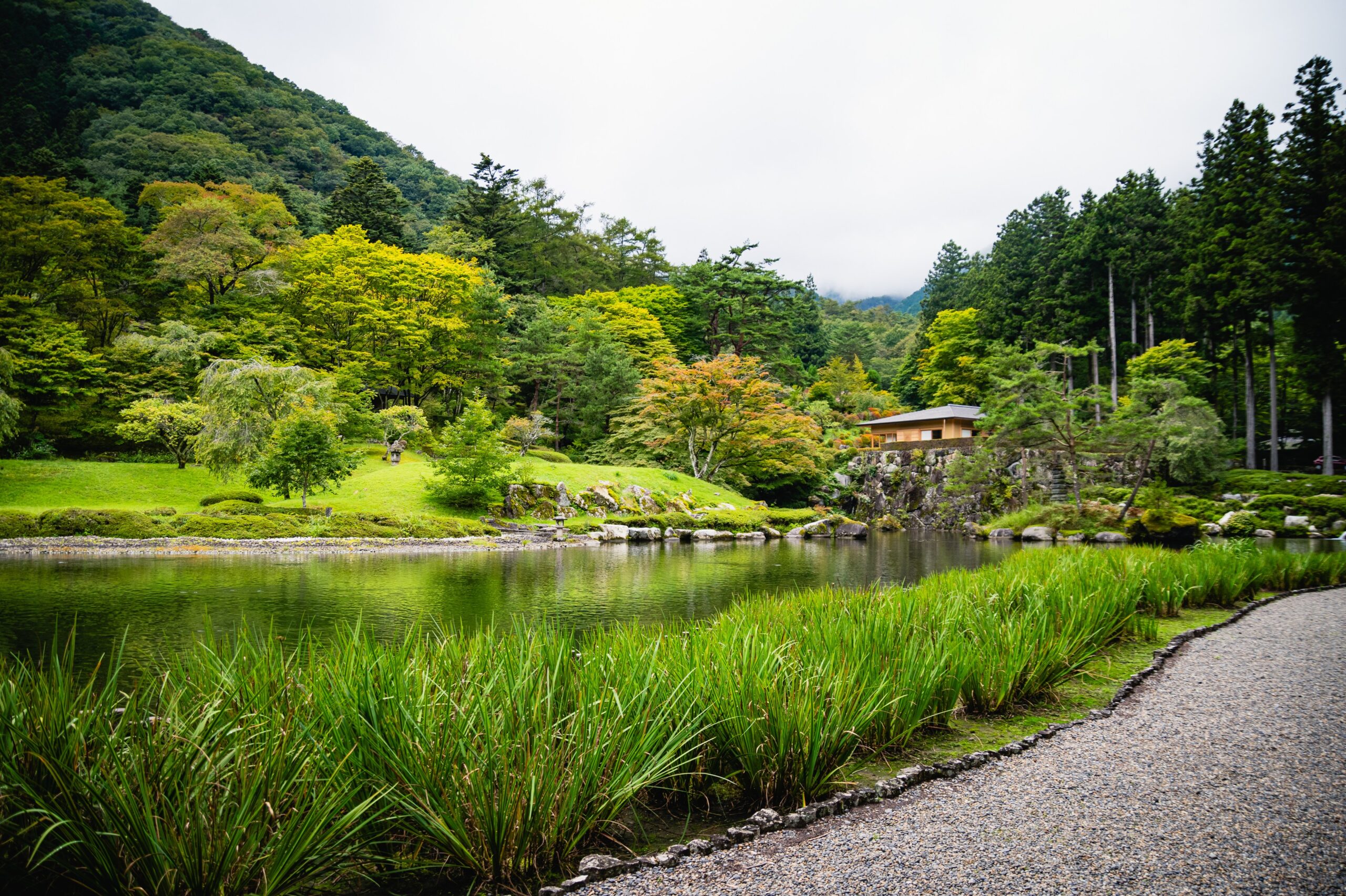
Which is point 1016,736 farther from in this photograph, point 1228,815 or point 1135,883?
point 1135,883

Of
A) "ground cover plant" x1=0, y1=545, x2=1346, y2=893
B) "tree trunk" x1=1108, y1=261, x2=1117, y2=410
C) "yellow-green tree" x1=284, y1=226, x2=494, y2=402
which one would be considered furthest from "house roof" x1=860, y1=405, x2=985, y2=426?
"ground cover plant" x1=0, y1=545, x2=1346, y2=893

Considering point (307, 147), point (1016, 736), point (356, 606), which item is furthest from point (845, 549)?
point (307, 147)

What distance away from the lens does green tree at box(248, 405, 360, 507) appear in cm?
1625

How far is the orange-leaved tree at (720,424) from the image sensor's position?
84.8 feet

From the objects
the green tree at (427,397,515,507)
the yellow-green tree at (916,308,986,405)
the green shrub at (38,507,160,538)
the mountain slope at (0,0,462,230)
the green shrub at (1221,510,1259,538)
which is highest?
the mountain slope at (0,0,462,230)

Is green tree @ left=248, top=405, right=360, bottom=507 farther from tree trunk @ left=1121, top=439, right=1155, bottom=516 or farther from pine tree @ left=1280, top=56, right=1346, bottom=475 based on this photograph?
pine tree @ left=1280, top=56, right=1346, bottom=475

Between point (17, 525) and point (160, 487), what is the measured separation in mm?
4765

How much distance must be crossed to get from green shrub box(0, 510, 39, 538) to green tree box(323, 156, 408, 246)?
80.2ft

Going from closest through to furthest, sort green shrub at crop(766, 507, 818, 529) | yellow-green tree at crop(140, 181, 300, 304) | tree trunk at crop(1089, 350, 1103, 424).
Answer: green shrub at crop(766, 507, 818, 529), yellow-green tree at crop(140, 181, 300, 304), tree trunk at crop(1089, 350, 1103, 424)

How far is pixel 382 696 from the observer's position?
2502 mm

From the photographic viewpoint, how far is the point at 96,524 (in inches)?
548

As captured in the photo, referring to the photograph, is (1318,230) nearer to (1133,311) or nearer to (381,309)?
(1133,311)

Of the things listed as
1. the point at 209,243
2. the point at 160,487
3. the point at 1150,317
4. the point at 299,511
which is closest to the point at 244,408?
the point at 160,487

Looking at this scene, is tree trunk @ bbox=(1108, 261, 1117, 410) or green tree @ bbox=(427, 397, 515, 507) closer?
green tree @ bbox=(427, 397, 515, 507)
